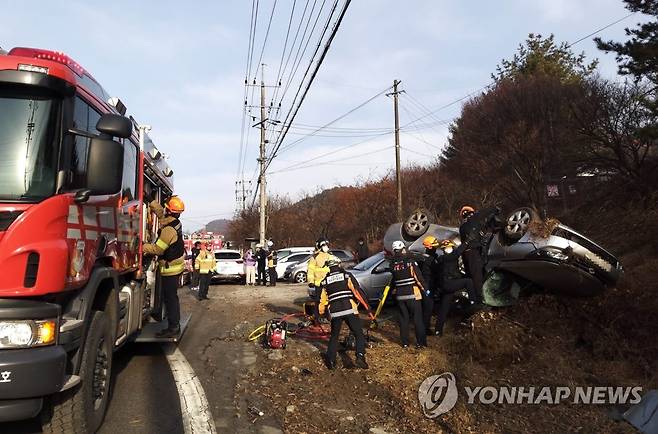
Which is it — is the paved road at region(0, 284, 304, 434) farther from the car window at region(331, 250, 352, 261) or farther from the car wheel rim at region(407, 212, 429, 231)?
the car window at region(331, 250, 352, 261)

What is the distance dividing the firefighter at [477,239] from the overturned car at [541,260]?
89mm

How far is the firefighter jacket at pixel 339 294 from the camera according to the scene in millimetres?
7383

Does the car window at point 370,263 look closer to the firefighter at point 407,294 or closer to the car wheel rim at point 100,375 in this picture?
the firefighter at point 407,294

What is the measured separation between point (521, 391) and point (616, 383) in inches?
41.5

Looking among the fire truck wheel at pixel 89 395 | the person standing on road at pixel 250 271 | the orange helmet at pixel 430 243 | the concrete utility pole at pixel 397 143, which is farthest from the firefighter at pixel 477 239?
the concrete utility pole at pixel 397 143

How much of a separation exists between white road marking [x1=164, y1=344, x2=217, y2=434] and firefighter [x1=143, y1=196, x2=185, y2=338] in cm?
46

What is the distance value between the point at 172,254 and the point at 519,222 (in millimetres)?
5274

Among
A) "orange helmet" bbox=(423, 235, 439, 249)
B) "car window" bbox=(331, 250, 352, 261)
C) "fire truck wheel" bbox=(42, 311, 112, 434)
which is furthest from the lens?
"car window" bbox=(331, 250, 352, 261)

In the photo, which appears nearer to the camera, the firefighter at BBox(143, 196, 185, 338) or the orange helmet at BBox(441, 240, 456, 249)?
the firefighter at BBox(143, 196, 185, 338)

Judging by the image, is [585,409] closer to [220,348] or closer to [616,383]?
[616,383]

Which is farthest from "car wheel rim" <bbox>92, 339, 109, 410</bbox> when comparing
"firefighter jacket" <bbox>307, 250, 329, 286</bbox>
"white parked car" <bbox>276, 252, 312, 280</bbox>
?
"white parked car" <bbox>276, 252, 312, 280</bbox>

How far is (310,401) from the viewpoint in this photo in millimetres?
5812

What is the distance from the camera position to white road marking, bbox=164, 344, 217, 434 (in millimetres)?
4836

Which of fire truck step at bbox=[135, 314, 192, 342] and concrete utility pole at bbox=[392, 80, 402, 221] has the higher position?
concrete utility pole at bbox=[392, 80, 402, 221]
